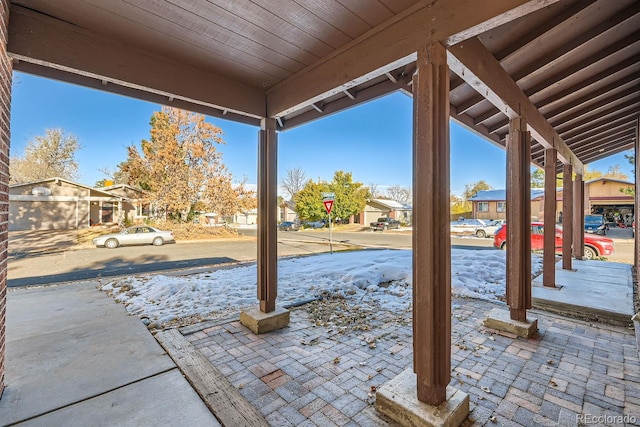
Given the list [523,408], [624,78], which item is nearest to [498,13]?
[523,408]

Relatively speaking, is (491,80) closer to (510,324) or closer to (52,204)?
(510,324)

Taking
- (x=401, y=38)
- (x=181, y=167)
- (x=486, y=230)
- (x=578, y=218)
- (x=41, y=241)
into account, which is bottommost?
(x=41, y=241)

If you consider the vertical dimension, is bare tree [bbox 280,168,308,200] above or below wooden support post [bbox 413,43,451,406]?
above

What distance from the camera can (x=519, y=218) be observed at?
310cm

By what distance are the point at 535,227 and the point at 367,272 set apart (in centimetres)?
755

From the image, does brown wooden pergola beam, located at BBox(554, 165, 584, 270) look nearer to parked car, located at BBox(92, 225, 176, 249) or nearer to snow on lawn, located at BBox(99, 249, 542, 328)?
snow on lawn, located at BBox(99, 249, 542, 328)

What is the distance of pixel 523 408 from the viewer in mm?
1956

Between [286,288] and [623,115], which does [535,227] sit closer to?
[623,115]

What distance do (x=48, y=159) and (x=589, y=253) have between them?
98.5 ft

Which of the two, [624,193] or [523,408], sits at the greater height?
[624,193]

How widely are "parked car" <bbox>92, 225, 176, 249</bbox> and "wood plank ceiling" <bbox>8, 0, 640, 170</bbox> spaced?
42.1 feet

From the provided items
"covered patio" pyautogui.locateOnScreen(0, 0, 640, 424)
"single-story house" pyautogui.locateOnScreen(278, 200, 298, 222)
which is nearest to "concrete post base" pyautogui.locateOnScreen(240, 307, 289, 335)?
Result: "covered patio" pyautogui.locateOnScreen(0, 0, 640, 424)

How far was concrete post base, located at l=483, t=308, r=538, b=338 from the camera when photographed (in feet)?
10.1

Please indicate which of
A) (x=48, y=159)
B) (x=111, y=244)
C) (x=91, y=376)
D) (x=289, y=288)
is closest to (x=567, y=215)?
(x=289, y=288)
